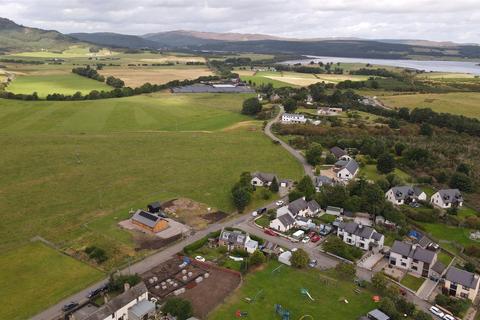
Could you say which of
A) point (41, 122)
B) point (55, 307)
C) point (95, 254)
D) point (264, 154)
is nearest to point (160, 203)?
point (95, 254)

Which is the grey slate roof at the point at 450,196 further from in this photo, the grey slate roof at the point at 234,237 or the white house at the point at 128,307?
the white house at the point at 128,307

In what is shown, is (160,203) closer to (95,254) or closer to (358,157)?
(95,254)

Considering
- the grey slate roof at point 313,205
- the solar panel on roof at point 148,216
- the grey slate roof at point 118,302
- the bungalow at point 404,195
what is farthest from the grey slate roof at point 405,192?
the grey slate roof at point 118,302

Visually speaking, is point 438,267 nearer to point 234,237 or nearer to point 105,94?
point 234,237

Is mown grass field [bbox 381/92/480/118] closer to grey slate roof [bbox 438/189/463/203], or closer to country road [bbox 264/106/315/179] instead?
country road [bbox 264/106/315/179]

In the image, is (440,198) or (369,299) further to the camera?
(440,198)

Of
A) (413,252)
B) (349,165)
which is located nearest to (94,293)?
(413,252)

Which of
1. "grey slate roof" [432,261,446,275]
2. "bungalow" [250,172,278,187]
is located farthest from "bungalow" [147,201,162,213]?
"grey slate roof" [432,261,446,275]
